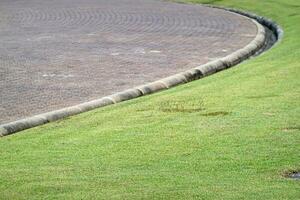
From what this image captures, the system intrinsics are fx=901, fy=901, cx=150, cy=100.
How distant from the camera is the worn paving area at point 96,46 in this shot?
11914mm

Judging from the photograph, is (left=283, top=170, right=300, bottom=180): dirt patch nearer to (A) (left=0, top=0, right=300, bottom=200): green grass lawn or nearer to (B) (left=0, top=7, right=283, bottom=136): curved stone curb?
(A) (left=0, top=0, right=300, bottom=200): green grass lawn

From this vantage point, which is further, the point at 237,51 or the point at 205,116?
the point at 237,51

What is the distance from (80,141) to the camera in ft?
27.2

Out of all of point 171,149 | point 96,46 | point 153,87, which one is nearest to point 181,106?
point 153,87

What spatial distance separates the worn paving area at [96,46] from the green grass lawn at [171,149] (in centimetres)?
133

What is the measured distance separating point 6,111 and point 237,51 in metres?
6.50

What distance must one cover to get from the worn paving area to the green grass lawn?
133cm

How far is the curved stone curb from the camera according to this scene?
9.45 meters

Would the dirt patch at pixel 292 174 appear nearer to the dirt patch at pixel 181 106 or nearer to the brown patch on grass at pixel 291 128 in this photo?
the brown patch on grass at pixel 291 128

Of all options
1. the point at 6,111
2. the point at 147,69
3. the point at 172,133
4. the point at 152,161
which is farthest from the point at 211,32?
the point at 152,161

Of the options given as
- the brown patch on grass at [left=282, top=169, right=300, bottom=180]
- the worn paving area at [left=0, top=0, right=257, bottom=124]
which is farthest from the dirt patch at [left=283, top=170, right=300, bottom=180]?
the worn paving area at [left=0, top=0, right=257, bottom=124]

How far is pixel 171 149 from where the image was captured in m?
7.77

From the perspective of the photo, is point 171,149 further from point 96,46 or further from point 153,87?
point 96,46

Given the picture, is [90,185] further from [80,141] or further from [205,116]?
[205,116]
